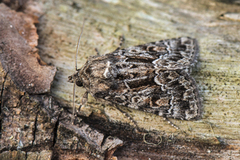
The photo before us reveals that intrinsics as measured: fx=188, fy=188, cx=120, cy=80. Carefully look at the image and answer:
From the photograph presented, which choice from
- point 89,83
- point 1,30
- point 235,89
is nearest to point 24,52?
point 1,30

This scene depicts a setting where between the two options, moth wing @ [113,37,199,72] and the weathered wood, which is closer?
the weathered wood

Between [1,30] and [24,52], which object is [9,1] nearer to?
[1,30]

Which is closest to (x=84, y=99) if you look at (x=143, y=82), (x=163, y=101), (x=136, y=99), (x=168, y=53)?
(x=136, y=99)

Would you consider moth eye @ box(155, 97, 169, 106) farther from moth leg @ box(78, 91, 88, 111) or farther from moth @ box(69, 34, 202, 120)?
moth leg @ box(78, 91, 88, 111)

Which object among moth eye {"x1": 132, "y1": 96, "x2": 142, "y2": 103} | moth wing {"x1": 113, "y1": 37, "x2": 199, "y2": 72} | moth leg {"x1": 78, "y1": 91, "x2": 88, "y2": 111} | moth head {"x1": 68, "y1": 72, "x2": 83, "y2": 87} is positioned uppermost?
moth wing {"x1": 113, "y1": 37, "x2": 199, "y2": 72}

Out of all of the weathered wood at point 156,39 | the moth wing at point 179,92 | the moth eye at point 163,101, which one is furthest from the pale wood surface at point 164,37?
the moth eye at point 163,101

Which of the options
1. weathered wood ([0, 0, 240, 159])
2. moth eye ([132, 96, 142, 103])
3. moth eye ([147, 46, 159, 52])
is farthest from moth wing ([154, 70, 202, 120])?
moth eye ([147, 46, 159, 52])

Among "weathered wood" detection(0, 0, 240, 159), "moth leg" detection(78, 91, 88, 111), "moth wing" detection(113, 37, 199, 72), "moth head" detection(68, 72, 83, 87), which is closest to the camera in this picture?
"weathered wood" detection(0, 0, 240, 159)
